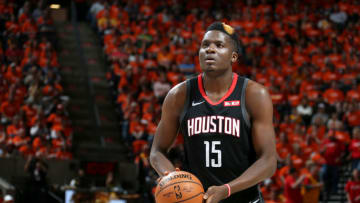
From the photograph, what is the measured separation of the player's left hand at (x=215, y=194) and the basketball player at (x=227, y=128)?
20 centimetres

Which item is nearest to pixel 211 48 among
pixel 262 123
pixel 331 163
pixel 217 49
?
pixel 217 49

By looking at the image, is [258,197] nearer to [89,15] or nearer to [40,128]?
[40,128]

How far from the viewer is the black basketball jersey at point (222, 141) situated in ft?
12.4

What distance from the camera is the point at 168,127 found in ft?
13.5

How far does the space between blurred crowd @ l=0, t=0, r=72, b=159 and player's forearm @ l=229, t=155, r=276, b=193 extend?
1014 centimetres

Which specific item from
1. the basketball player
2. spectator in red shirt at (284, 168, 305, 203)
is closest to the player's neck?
the basketball player

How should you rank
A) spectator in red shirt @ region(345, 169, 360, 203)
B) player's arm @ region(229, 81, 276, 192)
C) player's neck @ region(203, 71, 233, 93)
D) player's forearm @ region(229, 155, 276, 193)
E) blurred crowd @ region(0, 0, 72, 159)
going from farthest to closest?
blurred crowd @ region(0, 0, 72, 159) → spectator in red shirt @ region(345, 169, 360, 203) → player's neck @ region(203, 71, 233, 93) → player's arm @ region(229, 81, 276, 192) → player's forearm @ region(229, 155, 276, 193)

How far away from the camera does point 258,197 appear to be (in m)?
3.94

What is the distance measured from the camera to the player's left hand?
3.42 meters

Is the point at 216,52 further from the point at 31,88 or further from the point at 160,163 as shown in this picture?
the point at 31,88

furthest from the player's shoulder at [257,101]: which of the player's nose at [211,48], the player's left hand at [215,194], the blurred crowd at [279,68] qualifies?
the blurred crowd at [279,68]

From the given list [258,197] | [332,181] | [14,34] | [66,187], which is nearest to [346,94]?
[332,181]

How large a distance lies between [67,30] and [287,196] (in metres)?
10.8

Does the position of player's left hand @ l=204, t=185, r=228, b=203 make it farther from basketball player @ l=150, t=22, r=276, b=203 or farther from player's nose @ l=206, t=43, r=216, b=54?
player's nose @ l=206, t=43, r=216, b=54
